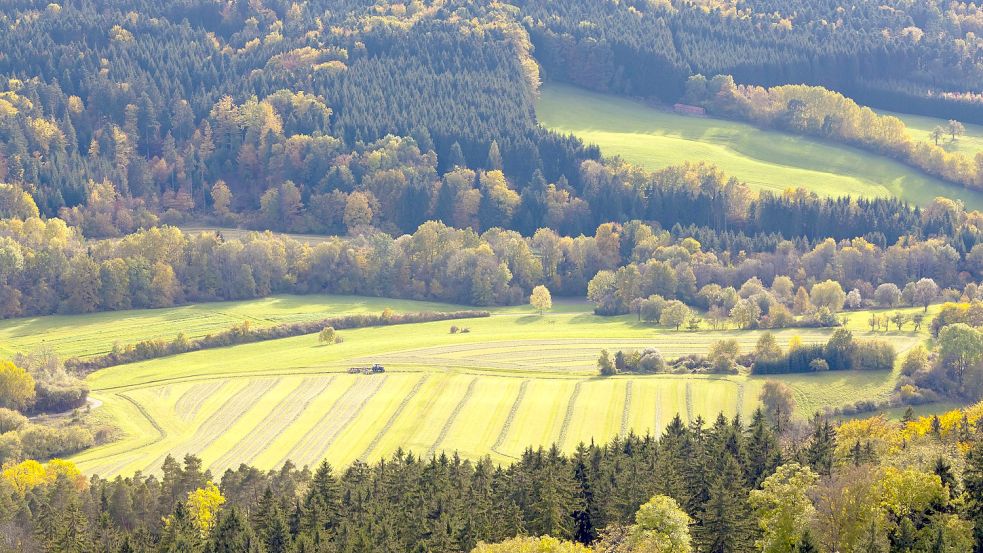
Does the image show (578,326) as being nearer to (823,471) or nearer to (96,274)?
(96,274)

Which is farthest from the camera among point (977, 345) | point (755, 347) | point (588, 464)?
point (755, 347)

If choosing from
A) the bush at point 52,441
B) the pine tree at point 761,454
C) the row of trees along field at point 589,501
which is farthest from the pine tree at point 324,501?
the bush at point 52,441

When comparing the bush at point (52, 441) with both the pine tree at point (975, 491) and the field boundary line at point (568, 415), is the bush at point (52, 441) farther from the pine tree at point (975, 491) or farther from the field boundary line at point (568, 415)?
the pine tree at point (975, 491)

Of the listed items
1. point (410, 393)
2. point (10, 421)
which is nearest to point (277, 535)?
point (410, 393)

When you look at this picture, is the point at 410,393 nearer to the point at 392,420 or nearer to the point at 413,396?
the point at 413,396

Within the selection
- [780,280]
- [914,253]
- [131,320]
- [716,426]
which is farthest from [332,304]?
[716,426]
